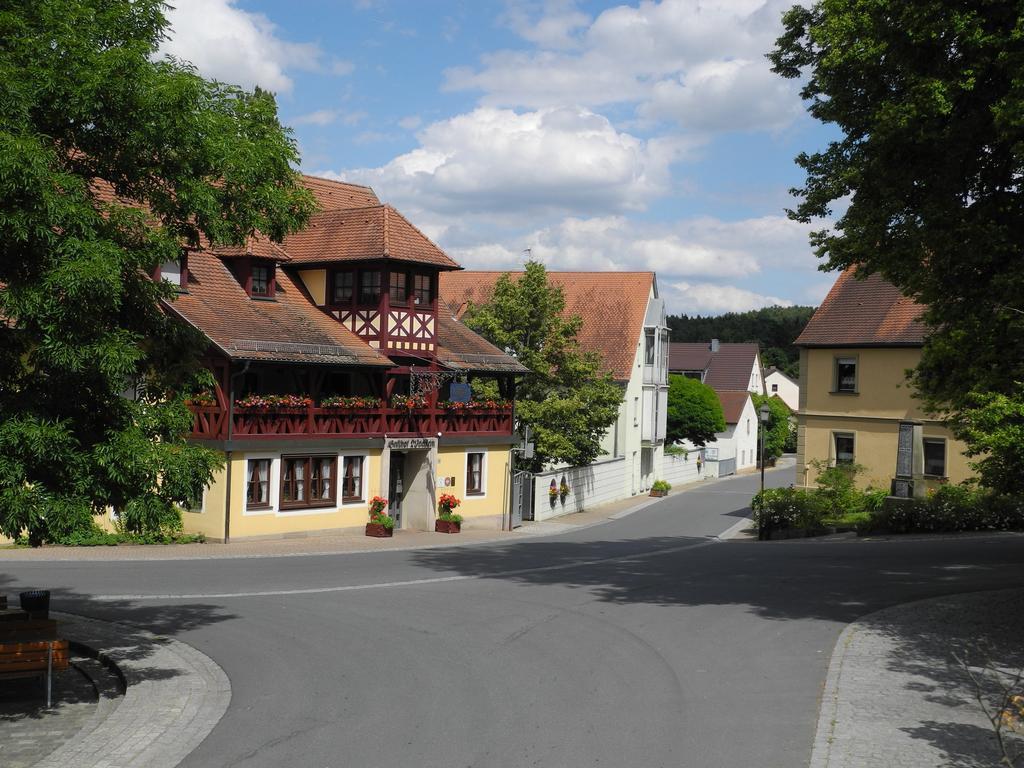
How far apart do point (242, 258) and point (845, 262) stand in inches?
728

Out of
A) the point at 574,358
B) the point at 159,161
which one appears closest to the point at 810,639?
the point at 159,161

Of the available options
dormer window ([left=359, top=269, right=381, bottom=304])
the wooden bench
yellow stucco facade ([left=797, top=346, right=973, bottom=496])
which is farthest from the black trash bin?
yellow stucco facade ([left=797, top=346, right=973, bottom=496])

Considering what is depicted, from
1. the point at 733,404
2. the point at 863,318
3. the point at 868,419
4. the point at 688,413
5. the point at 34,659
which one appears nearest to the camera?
the point at 34,659

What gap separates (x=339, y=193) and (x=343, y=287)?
323 inches

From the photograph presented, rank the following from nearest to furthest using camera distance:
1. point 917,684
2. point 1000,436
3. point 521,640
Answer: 1. point 917,684
2. point 1000,436
3. point 521,640

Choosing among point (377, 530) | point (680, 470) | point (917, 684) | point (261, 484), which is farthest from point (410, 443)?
Answer: point (680, 470)

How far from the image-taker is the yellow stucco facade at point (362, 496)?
26.7 m

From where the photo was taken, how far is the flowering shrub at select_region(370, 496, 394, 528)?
29.5m

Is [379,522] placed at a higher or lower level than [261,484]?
lower

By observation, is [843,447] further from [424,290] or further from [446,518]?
[424,290]

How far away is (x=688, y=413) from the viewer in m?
66.1

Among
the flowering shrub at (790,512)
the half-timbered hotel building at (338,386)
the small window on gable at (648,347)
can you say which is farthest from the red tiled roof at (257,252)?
the small window on gable at (648,347)

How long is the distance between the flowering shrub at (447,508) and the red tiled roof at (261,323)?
4.75 meters

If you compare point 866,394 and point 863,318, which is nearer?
point 866,394
